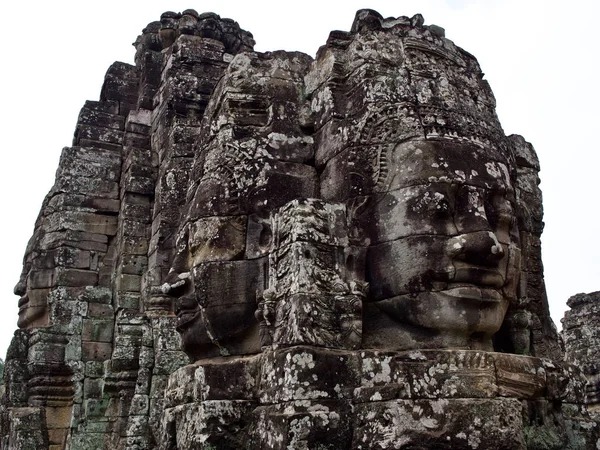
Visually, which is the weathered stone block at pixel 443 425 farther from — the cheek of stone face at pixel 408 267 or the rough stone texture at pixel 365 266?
the cheek of stone face at pixel 408 267

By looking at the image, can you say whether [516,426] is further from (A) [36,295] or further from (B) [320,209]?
(A) [36,295]

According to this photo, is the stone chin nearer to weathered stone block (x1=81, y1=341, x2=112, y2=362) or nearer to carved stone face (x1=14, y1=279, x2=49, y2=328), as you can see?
weathered stone block (x1=81, y1=341, x2=112, y2=362)

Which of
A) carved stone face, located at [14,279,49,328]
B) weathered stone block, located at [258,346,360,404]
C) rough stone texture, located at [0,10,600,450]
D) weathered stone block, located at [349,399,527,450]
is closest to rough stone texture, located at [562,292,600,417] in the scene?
rough stone texture, located at [0,10,600,450]

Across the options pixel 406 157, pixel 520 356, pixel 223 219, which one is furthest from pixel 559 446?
pixel 223 219

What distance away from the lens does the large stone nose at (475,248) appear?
487 centimetres

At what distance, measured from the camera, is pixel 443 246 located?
493 cm

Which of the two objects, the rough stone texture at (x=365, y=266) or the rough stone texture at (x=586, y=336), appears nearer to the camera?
the rough stone texture at (x=365, y=266)

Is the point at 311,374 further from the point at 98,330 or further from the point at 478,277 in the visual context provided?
the point at 98,330

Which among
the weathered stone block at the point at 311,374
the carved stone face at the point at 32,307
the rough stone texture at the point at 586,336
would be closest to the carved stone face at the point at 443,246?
the weathered stone block at the point at 311,374

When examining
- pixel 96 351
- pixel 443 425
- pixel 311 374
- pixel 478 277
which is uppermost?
pixel 96 351

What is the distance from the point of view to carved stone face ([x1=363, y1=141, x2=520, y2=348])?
4.87 m

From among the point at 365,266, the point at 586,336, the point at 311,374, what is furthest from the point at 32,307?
the point at 586,336

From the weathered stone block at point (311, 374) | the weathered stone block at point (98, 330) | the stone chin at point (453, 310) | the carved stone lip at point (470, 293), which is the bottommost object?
the weathered stone block at point (311, 374)

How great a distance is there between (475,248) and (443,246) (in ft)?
0.73
